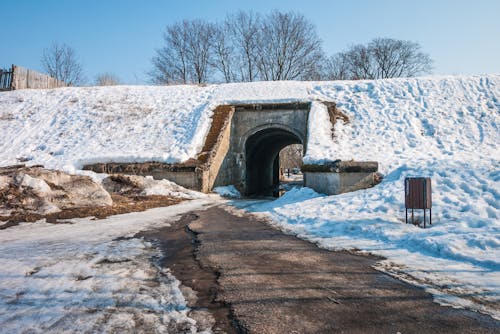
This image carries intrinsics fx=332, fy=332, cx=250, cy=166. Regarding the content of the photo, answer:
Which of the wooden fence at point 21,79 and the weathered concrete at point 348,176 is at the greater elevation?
the wooden fence at point 21,79

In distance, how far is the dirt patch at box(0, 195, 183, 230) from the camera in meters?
7.34

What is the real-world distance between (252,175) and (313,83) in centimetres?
650

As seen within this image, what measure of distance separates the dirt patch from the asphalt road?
11.0 feet

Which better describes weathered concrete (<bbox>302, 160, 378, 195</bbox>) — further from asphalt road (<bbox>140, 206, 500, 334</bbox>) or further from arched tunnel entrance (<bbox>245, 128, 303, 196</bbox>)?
arched tunnel entrance (<bbox>245, 128, 303, 196</bbox>)

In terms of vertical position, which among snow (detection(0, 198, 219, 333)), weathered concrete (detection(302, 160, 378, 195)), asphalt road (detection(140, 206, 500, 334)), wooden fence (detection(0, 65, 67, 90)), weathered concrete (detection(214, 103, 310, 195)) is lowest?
asphalt road (detection(140, 206, 500, 334))

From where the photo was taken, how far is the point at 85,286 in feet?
11.3

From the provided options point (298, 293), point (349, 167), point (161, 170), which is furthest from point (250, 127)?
point (298, 293)

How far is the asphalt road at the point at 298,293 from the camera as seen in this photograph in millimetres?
2689

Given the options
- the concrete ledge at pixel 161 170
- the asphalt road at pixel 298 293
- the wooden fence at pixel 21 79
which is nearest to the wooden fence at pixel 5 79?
the wooden fence at pixel 21 79

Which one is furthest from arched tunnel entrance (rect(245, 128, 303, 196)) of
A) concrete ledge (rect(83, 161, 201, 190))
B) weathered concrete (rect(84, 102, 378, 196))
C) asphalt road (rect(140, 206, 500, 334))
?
asphalt road (rect(140, 206, 500, 334))

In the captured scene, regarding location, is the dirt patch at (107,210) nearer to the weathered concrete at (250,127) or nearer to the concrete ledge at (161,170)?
the concrete ledge at (161,170)

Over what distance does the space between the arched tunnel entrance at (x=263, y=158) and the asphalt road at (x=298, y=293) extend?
12.7 meters

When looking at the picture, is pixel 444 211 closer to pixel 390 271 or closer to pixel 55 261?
pixel 390 271

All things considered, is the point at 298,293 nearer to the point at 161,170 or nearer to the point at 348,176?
the point at 348,176
